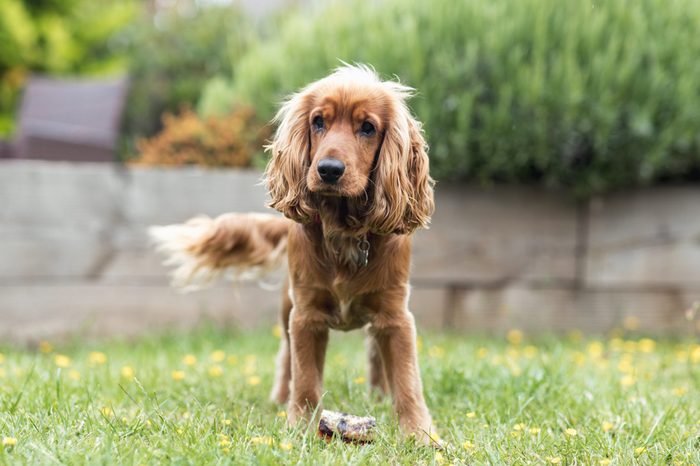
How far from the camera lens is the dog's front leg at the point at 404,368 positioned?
2834 mm

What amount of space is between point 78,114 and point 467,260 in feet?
12.7

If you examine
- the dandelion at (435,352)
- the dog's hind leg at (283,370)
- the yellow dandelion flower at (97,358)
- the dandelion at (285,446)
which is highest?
the dandelion at (285,446)

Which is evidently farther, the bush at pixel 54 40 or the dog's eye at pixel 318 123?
the bush at pixel 54 40

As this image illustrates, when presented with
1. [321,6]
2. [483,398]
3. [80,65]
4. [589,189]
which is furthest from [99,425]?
[80,65]

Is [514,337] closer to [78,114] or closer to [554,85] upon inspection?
[554,85]

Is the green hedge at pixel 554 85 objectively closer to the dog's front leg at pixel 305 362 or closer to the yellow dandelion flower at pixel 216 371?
the yellow dandelion flower at pixel 216 371

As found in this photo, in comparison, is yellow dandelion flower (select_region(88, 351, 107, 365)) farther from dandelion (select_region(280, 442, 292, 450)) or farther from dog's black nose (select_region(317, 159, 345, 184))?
dog's black nose (select_region(317, 159, 345, 184))

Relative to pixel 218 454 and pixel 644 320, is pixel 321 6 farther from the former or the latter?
pixel 218 454

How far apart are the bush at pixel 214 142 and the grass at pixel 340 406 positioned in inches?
58.4

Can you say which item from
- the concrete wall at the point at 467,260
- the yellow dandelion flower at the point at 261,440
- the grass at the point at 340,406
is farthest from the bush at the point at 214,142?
the yellow dandelion flower at the point at 261,440

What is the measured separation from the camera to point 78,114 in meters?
7.10

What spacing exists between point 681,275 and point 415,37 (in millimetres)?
2432

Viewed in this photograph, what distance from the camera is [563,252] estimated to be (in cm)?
545

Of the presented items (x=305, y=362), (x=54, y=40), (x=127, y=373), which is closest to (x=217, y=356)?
(x=127, y=373)
